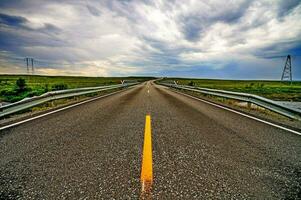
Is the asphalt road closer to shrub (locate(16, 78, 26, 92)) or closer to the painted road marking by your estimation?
the painted road marking

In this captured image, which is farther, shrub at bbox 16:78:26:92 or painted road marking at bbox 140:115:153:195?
shrub at bbox 16:78:26:92

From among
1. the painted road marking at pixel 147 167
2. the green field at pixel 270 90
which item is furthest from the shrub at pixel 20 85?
the green field at pixel 270 90

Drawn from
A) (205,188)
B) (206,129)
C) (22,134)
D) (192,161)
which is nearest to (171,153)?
(192,161)

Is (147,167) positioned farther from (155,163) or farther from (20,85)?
(20,85)

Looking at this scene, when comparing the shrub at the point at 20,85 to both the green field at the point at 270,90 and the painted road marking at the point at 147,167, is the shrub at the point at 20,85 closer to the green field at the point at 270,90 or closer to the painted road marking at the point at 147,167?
A: the painted road marking at the point at 147,167

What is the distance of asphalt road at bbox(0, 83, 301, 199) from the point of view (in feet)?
8.41

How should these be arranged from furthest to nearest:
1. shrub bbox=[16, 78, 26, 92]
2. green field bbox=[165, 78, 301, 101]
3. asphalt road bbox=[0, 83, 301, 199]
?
1. green field bbox=[165, 78, 301, 101]
2. shrub bbox=[16, 78, 26, 92]
3. asphalt road bbox=[0, 83, 301, 199]

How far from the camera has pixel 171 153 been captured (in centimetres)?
387

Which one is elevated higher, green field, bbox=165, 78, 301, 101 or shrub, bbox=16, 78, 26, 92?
shrub, bbox=16, 78, 26, 92

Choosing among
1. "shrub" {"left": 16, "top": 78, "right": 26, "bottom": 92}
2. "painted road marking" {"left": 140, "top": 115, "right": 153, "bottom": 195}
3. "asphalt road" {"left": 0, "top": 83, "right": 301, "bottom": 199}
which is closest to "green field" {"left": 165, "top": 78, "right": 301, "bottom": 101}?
"asphalt road" {"left": 0, "top": 83, "right": 301, "bottom": 199}

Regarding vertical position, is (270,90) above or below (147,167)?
below

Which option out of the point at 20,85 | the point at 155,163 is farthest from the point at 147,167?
the point at 20,85

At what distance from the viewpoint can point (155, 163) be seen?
338 cm

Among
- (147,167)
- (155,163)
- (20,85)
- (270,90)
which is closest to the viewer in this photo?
(147,167)
